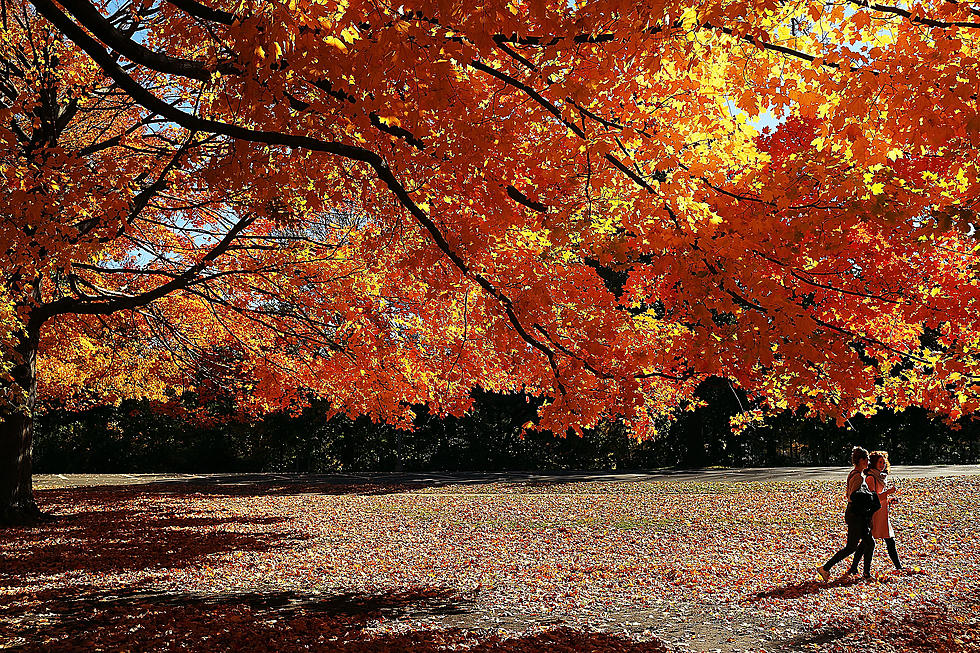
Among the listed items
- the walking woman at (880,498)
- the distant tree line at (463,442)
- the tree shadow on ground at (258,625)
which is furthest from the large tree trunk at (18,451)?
the distant tree line at (463,442)

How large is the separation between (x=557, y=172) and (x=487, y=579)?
15.2 ft

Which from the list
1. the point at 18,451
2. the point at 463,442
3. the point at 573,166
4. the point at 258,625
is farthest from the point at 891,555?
the point at 463,442

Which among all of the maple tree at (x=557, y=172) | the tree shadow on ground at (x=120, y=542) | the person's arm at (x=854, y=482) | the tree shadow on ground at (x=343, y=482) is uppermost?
the maple tree at (x=557, y=172)

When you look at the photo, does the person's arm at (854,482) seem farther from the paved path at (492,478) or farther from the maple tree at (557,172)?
the paved path at (492,478)

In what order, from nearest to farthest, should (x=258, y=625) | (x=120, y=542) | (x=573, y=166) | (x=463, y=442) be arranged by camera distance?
(x=573, y=166), (x=258, y=625), (x=120, y=542), (x=463, y=442)

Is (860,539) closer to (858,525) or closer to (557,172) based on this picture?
(858,525)

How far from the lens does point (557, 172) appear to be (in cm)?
548

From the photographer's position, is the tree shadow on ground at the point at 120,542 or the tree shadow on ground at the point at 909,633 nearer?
the tree shadow on ground at the point at 909,633

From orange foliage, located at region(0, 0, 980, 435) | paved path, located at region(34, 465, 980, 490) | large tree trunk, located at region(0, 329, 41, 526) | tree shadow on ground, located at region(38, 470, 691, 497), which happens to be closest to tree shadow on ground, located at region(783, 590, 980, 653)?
orange foliage, located at region(0, 0, 980, 435)

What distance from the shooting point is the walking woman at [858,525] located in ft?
23.9

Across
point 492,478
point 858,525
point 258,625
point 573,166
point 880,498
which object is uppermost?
point 573,166

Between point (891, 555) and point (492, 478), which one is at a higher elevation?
point (492, 478)

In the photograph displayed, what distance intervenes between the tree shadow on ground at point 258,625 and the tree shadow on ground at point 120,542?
1511 mm

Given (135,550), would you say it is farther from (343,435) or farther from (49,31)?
(343,435)
